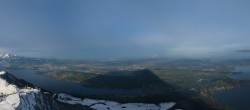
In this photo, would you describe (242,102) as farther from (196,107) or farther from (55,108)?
(55,108)

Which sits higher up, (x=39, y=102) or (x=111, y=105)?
(x=39, y=102)

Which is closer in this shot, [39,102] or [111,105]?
[39,102]

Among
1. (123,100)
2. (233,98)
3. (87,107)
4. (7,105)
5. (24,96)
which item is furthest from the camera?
(233,98)

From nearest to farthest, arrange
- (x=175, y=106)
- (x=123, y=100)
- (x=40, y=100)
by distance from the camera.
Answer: (x=40, y=100) → (x=175, y=106) → (x=123, y=100)

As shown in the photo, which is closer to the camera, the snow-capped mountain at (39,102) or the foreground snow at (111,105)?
the snow-capped mountain at (39,102)

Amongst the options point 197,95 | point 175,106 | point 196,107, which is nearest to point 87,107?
point 175,106

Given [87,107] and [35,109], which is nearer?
[35,109]

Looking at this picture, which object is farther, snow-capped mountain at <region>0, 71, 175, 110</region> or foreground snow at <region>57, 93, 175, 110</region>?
foreground snow at <region>57, 93, 175, 110</region>

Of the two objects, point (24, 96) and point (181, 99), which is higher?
point (24, 96)
